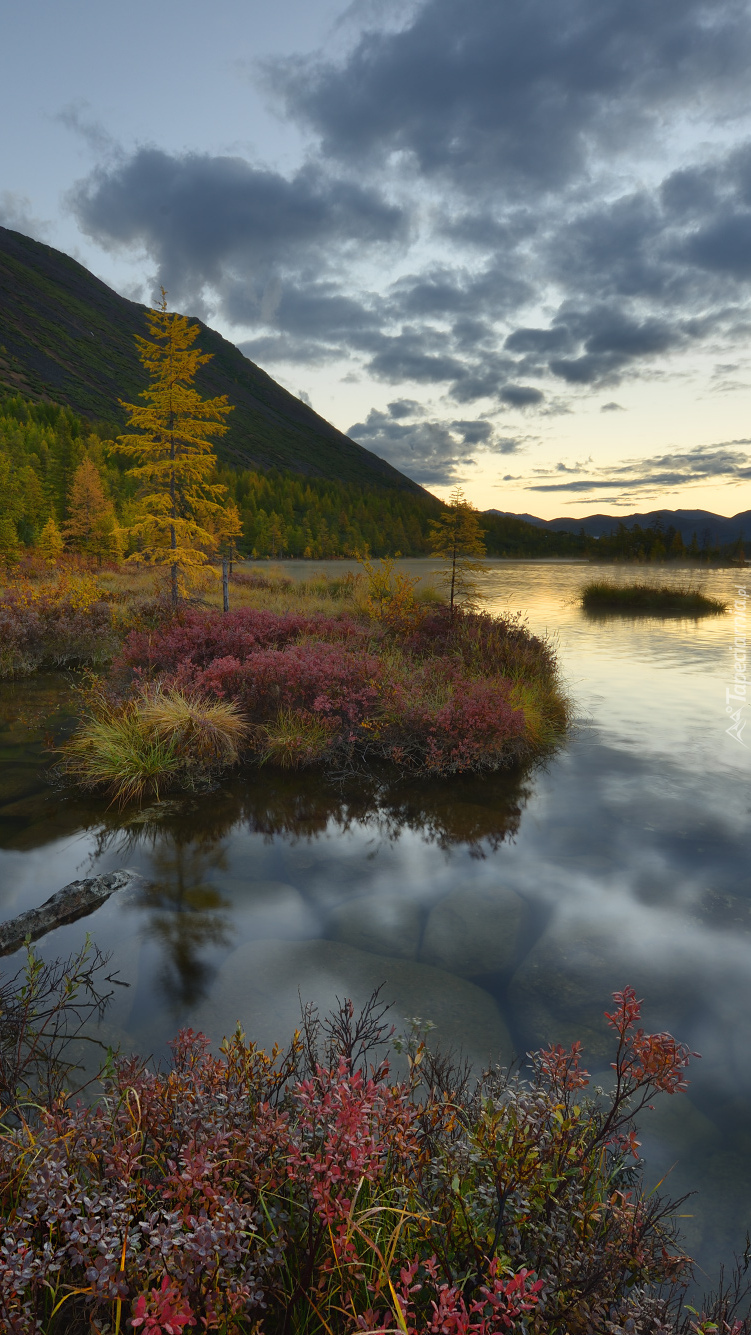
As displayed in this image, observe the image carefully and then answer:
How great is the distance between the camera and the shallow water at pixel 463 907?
3617 mm

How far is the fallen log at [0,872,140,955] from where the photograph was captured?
4.41 meters

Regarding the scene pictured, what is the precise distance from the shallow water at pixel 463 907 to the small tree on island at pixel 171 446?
8.14 metres

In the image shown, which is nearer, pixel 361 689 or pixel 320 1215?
pixel 320 1215

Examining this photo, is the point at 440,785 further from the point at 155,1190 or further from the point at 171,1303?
the point at 171,1303

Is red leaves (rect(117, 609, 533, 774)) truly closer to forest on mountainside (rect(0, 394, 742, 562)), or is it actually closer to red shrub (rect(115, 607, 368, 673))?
red shrub (rect(115, 607, 368, 673))

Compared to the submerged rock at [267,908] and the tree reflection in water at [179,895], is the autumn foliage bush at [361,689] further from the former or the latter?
the submerged rock at [267,908]

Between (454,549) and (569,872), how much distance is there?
8.67m

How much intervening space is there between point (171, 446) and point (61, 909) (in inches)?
555

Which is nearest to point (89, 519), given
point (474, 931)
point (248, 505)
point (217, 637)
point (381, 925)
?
point (217, 637)

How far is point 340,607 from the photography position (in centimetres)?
1914

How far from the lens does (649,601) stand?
30.9 m

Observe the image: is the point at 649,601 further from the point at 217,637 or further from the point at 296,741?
the point at 296,741

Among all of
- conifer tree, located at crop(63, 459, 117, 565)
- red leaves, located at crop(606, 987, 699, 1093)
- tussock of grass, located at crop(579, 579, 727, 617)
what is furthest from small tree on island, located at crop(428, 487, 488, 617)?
conifer tree, located at crop(63, 459, 117, 565)

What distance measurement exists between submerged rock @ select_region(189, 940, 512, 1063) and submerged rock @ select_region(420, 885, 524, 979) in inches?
7.7
